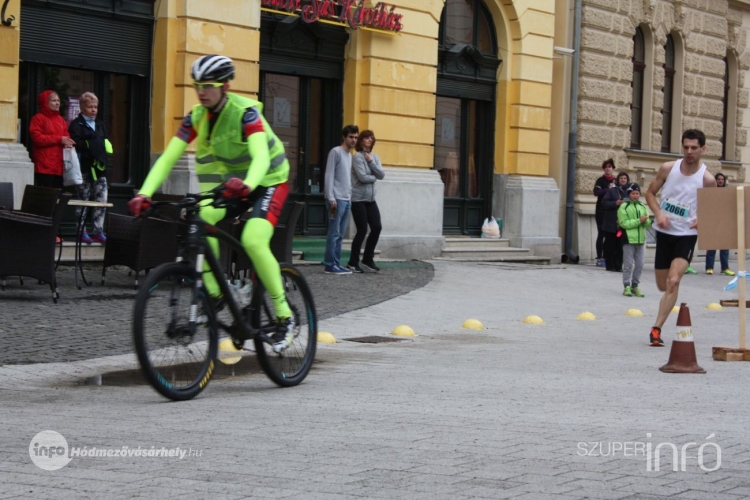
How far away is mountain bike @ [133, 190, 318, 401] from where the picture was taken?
677cm

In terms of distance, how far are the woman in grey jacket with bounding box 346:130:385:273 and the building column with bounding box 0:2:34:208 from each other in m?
4.39

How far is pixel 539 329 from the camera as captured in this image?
12.6 metres

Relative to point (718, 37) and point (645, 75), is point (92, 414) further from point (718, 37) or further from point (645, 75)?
point (718, 37)

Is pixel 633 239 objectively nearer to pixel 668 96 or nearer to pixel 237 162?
pixel 237 162

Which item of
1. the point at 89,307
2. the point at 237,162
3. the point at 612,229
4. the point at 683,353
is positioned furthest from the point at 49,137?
the point at 612,229

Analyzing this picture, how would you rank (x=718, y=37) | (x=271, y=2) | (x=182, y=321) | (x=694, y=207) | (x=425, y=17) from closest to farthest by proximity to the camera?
1. (x=182, y=321)
2. (x=694, y=207)
3. (x=271, y=2)
4. (x=425, y=17)
5. (x=718, y=37)

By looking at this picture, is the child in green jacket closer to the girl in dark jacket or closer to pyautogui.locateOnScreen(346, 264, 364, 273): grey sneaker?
pyautogui.locateOnScreen(346, 264, 364, 273): grey sneaker

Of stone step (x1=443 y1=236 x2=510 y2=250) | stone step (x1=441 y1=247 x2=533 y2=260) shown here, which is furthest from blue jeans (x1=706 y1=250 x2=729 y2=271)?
stone step (x1=443 y1=236 x2=510 y2=250)

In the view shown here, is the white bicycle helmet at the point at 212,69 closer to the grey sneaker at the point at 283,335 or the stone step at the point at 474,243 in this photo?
the grey sneaker at the point at 283,335

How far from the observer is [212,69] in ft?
23.6

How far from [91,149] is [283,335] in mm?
8381

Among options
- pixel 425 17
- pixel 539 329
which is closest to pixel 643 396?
pixel 539 329

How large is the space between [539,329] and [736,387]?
14.9ft

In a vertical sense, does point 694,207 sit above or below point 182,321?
above
